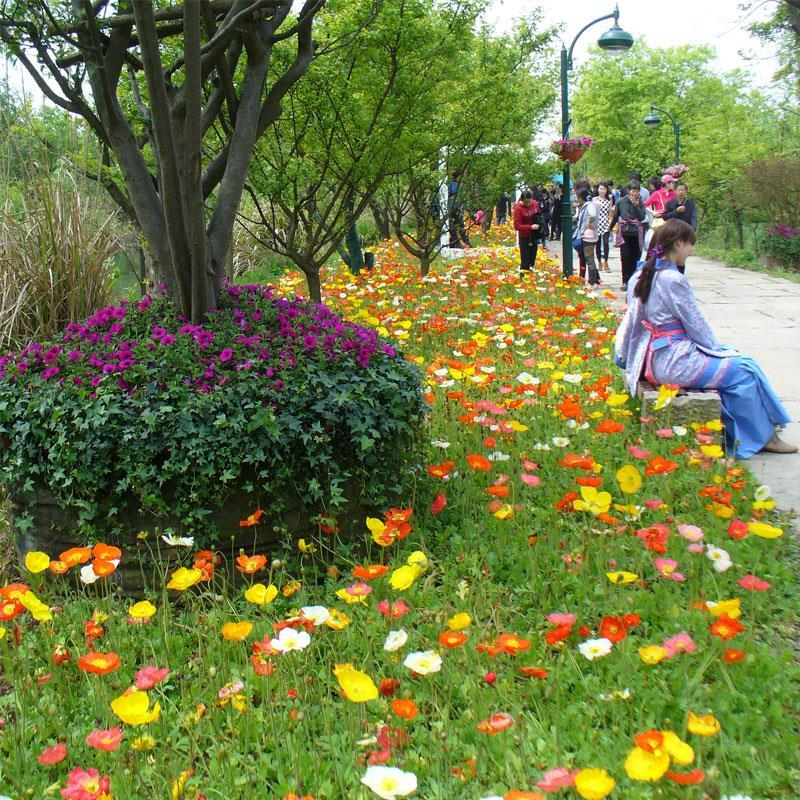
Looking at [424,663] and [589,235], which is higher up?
[589,235]

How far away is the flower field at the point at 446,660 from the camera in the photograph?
6.85 ft

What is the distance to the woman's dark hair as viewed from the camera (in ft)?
16.6

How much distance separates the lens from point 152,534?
3.18 metres

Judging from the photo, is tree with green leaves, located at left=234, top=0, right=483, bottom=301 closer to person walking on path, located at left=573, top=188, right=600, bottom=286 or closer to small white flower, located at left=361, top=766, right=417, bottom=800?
person walking on path, located at left=573, top=188, right=600, bottom=286

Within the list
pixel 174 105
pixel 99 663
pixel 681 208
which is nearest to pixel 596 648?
pixel 99 663

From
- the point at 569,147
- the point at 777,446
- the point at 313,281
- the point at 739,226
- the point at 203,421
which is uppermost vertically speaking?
the point at 569,147

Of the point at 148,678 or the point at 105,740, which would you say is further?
the point at 148,678

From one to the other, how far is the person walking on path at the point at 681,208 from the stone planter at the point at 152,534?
350 inches

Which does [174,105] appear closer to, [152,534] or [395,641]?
[152,534]

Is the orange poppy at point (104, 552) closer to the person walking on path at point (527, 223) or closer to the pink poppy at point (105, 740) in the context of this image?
the pink poppy at point (105, 740)

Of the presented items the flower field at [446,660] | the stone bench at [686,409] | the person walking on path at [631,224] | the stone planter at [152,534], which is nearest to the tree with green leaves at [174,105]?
the stone planter at [152,534]

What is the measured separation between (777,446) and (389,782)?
4009mm

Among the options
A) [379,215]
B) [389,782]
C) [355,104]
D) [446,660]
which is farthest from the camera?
[379,215]

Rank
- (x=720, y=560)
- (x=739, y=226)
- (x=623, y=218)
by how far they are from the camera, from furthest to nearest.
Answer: (x=739, y=226)
(x=623, y=218)
(x=720, y=560)
